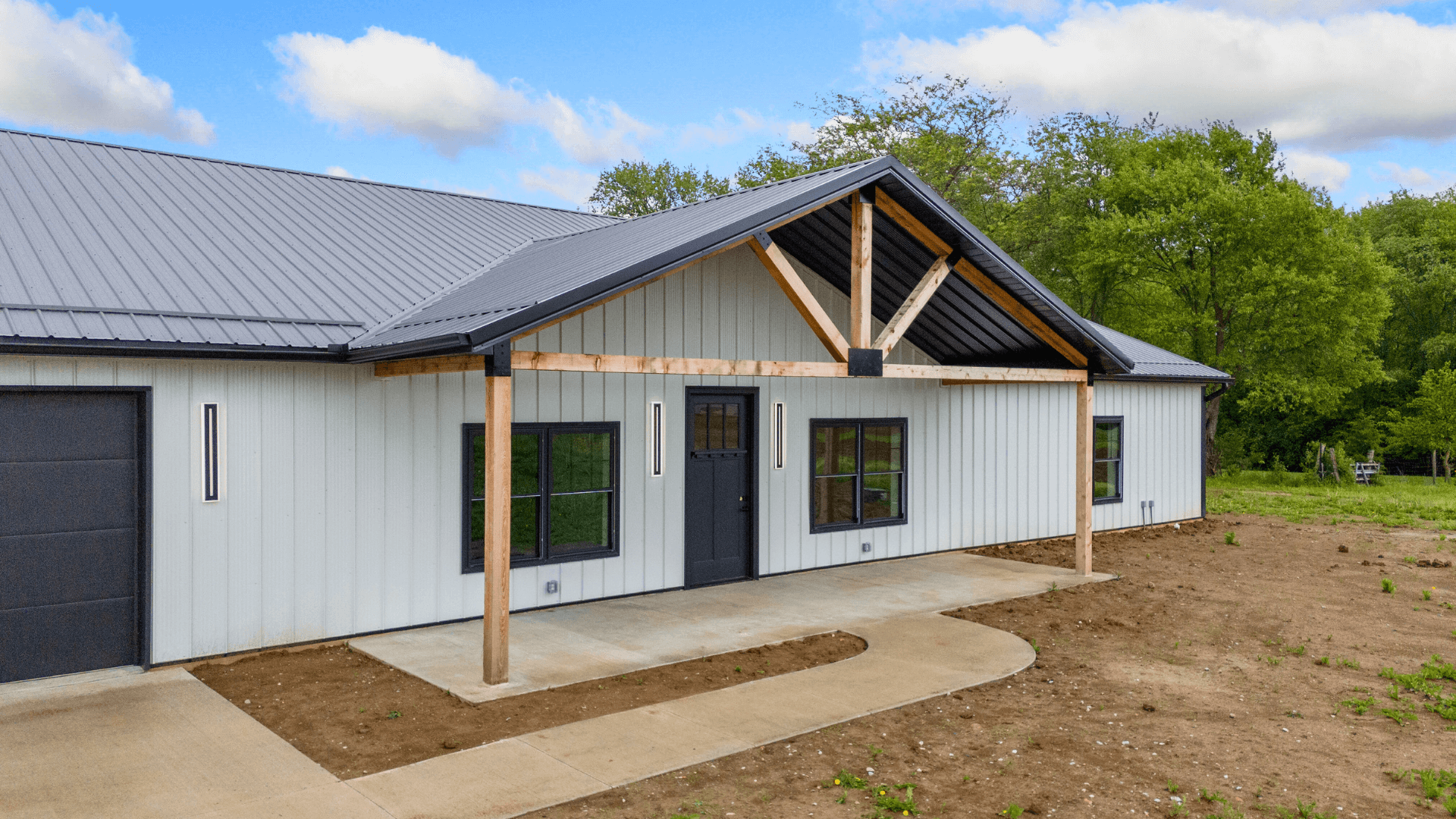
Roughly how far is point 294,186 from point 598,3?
16.0m

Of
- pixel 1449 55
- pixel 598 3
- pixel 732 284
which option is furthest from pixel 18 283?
pixel 1449 55

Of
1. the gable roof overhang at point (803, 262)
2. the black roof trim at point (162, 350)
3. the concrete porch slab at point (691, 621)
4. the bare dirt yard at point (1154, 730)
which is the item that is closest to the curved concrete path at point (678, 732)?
the bare dirt yard at point (1154, 730)

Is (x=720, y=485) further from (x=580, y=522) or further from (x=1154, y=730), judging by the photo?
(x=1154, y=730)

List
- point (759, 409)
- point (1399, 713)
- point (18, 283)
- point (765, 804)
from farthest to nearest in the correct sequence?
1. point (759, 409)
2. point (18, 283)
3. point (1399, 713)
4. point (765, 804)

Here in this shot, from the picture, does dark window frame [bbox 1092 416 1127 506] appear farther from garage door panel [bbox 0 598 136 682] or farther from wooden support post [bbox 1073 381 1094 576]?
garage door panel [bbox 0 598 136 682]

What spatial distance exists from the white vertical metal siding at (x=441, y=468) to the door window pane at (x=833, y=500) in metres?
0.22

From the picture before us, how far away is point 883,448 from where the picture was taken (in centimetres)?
1267

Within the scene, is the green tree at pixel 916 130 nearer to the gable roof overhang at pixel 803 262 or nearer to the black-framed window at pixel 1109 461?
the black-framed window at pixel 1109 461

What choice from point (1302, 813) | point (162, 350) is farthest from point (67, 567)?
point (1302, 813)

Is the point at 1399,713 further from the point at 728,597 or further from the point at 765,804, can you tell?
the point at 728,597

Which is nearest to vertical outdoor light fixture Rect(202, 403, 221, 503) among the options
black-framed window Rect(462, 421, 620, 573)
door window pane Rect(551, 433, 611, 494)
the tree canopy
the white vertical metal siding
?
the white vertical metal siding

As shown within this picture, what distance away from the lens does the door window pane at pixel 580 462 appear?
385 inches

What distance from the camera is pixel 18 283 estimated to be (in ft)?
23.7

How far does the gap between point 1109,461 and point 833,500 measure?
19.5 ft
